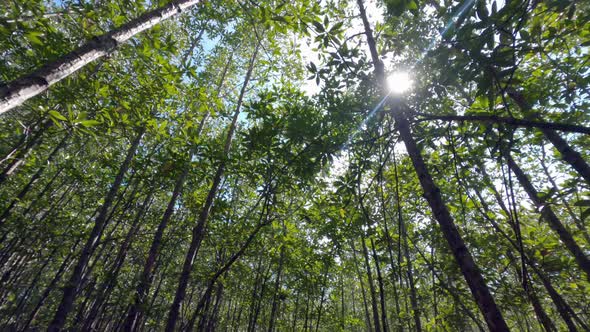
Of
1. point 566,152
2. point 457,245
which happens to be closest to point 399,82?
point 457,245

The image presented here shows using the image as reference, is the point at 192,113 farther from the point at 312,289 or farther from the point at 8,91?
the point at 312,289

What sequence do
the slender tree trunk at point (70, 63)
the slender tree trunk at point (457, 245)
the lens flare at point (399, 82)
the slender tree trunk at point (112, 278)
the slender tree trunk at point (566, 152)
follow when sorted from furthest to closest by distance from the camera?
the slender tree trunk at point (112, 278) → the slender tree trunk at point (566, 152) → the lens flare at point (399, 82) → the slender tree trunk at point (70, 63) → the slender tree trunk at point (457, 245)

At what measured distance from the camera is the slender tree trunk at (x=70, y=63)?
168 cm

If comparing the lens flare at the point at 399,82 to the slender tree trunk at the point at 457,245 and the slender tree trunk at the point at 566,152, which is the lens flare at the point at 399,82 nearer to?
the slender tree trunk at the point at 457,245

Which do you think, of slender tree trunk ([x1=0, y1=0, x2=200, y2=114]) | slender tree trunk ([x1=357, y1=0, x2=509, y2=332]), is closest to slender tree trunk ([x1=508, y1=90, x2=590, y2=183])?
slender tree trunk ([x1=357, y1=0, x2=509, y2=332])

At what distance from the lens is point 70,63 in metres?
2.10

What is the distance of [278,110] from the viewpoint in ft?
14.8

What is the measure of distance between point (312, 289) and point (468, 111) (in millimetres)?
10358

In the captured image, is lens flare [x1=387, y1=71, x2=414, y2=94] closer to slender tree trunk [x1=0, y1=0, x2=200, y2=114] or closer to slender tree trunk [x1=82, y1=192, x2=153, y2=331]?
slender tree trunk [x1=0, y1=0, x2=200, y2=114]

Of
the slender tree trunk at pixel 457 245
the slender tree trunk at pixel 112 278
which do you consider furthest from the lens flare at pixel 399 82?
the slender tree trunk at pixel 112 278

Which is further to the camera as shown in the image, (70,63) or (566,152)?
(566,152)

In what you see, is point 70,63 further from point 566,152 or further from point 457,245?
point 566,152

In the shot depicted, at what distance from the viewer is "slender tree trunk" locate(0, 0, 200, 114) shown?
168 cm

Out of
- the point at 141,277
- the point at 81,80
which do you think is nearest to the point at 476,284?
the point at 81,80
